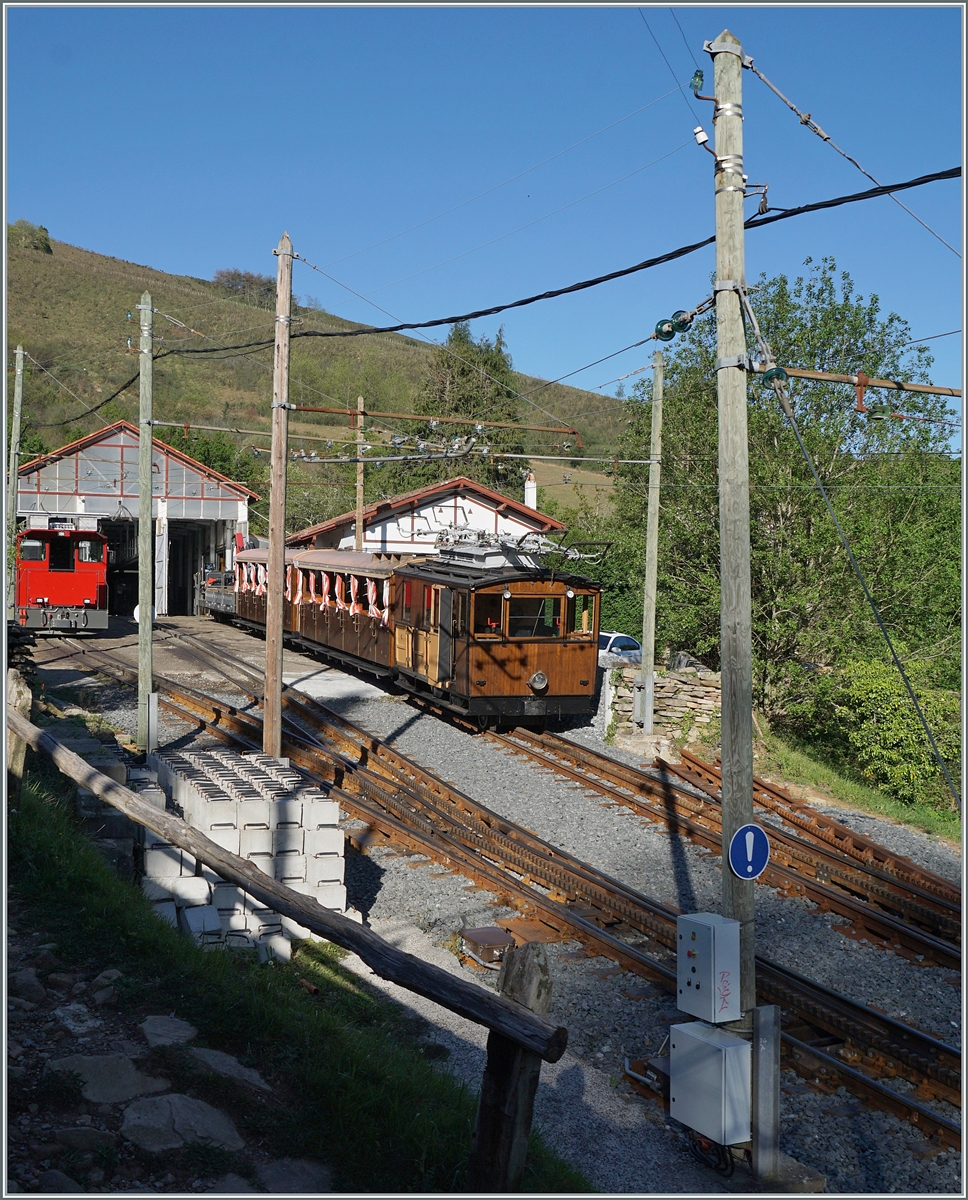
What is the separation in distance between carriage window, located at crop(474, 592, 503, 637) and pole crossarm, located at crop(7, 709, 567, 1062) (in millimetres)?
10422

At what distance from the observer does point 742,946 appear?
6.80 m

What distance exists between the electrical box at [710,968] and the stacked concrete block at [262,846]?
3.42 metres

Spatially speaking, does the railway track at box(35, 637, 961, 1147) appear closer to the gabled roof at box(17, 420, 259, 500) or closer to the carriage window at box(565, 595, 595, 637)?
the carriage window at box(565, 595, 595, 637)

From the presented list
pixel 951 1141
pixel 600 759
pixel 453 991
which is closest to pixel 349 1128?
pixel 453 991

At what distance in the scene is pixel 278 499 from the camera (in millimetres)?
14125

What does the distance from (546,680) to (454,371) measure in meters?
42.8

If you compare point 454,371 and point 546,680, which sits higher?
point 454,371

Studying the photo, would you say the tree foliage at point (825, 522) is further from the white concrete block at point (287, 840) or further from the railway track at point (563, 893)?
the white concrete block at point (287, 840)

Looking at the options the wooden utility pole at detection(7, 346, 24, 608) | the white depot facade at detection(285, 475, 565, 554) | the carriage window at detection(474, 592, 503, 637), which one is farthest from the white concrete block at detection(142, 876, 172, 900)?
the white depot facade at detection(285, 475, 565, 554)

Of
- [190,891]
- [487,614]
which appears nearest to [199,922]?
[190,891]

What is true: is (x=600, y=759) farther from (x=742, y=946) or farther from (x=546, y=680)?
(x=742, y=946)

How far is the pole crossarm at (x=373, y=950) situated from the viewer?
4348 mm

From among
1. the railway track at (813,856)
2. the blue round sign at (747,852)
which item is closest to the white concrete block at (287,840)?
the blue round sign at (747,852)

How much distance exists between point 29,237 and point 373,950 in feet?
449
